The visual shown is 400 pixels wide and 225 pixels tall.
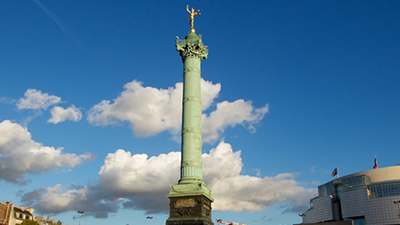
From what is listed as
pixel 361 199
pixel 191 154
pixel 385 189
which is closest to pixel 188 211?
pixel 191 154

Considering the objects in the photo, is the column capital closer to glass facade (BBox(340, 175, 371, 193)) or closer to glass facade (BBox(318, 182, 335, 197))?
glass facade (BBox(340, 175, 371, 193))

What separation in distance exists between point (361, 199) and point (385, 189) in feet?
28.2

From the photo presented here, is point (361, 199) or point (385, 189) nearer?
point (385, 189)

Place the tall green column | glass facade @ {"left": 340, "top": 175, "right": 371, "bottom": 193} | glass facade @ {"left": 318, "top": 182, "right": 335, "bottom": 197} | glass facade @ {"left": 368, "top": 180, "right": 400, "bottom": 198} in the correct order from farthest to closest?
glass facade @ {"left": 318, "top": 182, "right": 335, "bottom": 197} → glass facade @ {"left": 340, "top": 175, "right": 371, "bottom": 193} → glass facade @ {"left": 368, "top": 180, "right": 400, "bottom": 198} → the tall green column

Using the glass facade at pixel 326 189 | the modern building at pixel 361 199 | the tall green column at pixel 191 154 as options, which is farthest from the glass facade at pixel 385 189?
the tall green column at pixel 191 154

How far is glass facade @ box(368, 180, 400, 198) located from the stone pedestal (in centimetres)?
10949

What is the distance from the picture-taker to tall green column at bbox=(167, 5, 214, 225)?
42.3 metres

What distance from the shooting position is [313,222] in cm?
15100

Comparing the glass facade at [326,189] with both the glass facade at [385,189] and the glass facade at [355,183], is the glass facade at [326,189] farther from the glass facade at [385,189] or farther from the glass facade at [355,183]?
the glass facade at [385,189]

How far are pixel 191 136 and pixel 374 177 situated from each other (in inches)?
4520

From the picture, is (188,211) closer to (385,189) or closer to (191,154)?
(191,154)

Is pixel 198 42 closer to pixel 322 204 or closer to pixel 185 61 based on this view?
pixel 185 61

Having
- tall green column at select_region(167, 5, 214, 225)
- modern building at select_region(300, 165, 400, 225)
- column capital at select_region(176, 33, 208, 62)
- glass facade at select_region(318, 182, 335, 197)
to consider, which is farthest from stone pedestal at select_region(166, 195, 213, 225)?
glass facade at select_region(318, 182, 335, 197)

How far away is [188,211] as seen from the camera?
42.2m
